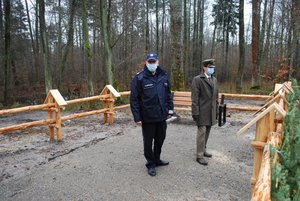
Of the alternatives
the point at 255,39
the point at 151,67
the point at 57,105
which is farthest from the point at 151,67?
the point at 255,39

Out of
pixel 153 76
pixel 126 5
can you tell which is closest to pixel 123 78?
pixel 126 5

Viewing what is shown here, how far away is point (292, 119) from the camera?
2037 mm

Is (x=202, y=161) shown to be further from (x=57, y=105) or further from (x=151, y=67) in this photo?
(x=57, y=105)

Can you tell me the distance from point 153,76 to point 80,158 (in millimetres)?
2378

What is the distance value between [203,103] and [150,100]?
1193 mm

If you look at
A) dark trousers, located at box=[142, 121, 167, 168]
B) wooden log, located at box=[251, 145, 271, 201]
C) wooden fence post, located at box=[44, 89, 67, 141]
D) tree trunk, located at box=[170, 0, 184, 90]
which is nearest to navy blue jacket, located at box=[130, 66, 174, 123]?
dark trousers, located at box=[142, 121, 167, 168]

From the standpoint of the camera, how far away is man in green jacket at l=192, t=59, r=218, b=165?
519 centimetres

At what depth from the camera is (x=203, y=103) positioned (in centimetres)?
524

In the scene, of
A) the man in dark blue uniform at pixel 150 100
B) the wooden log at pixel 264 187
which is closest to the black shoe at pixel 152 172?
the man in dark blue uniform at pixel 150 100

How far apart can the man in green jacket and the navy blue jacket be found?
2.67 ft

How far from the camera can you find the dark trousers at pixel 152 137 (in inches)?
185

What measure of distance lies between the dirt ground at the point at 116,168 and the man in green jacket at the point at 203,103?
24.0 inches

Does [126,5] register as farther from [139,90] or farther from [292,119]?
[292,119]

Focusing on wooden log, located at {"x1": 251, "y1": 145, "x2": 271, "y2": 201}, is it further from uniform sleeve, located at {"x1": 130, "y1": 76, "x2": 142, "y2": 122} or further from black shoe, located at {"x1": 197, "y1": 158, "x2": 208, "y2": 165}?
black shoe, located at {"x1": 197, "y1": 158, "x2": 208, "y2": 165}
